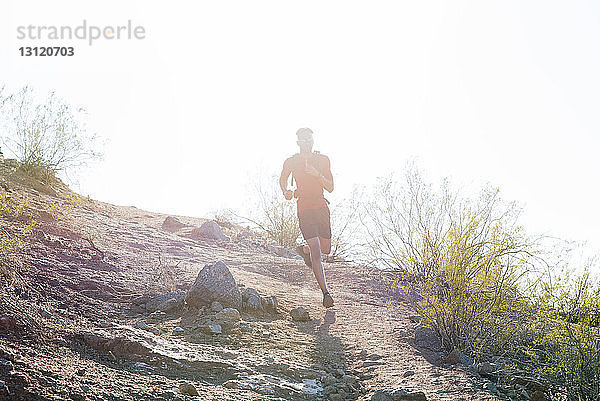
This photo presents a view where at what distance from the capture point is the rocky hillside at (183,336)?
2.64 meters

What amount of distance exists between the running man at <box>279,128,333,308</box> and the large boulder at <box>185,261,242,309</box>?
1.13m

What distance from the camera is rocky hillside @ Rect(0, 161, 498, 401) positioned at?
2645 millimetres

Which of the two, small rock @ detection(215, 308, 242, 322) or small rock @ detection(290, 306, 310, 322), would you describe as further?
small rock @ detection(290, 306, 310, 322)

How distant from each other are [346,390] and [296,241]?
7509 mm

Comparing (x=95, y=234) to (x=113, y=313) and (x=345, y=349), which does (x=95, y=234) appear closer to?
(x=113, y=313)

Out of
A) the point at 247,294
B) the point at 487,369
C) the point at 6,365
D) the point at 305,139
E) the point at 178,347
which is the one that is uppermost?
the point at 305,139

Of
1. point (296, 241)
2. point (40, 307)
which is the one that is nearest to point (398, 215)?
point (40, 307)

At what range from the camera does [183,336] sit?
11.6 ft

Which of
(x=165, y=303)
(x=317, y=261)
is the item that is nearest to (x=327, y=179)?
(x=317, y=261)

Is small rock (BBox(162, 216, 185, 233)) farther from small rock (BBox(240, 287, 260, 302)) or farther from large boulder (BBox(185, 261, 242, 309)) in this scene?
large boulder (BBox(185, 261, 242, 309))

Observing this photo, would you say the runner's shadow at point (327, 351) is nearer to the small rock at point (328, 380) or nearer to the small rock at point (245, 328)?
the small rock at point (328, 380)

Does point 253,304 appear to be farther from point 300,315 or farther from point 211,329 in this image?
point 211,329

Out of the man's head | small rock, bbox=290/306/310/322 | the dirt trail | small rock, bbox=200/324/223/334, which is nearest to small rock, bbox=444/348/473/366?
the dirt trail

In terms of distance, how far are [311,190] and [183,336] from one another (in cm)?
232
